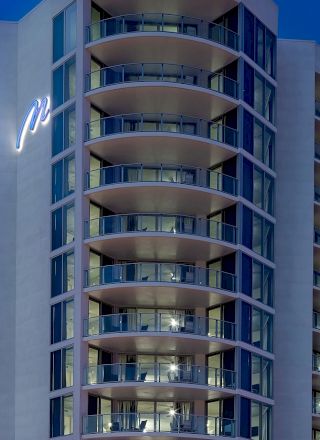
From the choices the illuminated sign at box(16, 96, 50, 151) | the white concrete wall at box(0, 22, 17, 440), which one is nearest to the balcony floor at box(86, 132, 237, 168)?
the illuminated sign at box(16, 96, 50, 151)

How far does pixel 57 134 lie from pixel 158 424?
16.5 meters

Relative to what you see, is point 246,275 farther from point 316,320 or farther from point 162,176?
point 316,320

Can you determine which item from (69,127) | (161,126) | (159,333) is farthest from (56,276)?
(161,126)

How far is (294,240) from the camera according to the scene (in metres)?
86.8

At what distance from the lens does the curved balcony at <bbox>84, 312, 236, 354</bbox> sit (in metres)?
77.4

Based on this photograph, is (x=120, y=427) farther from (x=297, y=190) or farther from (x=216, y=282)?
(x=297, y=190)

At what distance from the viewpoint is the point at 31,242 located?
273 ft

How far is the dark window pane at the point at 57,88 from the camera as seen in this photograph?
3233 inches

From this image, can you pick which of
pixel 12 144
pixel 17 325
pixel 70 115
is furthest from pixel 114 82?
pixel 17 325

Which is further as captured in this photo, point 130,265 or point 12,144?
point 12,144

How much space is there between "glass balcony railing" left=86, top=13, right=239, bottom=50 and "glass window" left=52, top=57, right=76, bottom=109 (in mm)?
1882

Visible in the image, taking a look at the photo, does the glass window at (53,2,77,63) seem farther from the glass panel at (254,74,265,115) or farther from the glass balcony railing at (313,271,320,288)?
the glass balcony railing at (313,271,320,288)

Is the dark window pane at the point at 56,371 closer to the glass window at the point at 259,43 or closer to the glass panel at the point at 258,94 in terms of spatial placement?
the glass panel at the point at 258,94

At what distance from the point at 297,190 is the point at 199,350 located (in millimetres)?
12677
